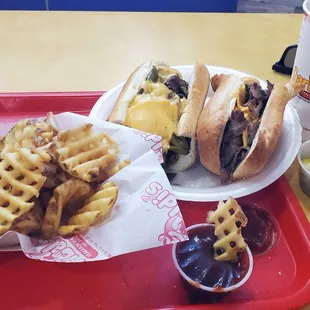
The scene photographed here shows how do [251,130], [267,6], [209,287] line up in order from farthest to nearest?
[267,6]
[251,130]
[209,287]

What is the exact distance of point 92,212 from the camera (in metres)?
1.10

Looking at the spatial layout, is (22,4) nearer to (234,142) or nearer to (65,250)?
(234,142)

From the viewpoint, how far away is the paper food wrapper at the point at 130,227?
1076 millimetres

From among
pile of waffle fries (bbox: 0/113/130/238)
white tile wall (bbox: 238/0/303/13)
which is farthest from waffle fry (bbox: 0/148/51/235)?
white tile wall (bbox: 238/0/303/13)

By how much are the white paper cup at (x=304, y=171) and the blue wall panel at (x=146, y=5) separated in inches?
61.3

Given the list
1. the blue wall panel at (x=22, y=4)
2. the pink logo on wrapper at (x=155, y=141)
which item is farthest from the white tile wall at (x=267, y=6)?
the pink logo on wrapper at (x=155, y=141)

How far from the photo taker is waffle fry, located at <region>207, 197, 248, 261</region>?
3.52 feet

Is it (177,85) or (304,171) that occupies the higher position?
(177,85)

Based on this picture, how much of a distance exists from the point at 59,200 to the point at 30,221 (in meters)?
0.07

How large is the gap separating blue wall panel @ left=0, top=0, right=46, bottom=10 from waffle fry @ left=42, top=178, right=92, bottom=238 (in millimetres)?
1852

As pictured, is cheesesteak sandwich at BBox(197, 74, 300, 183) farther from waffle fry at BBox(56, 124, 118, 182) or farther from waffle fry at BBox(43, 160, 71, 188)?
waffle fry at BBox(43, 160, 71, 188)

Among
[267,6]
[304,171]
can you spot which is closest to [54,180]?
[304,171]

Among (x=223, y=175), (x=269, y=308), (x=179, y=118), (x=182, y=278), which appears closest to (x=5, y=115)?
(x=179, y=118)

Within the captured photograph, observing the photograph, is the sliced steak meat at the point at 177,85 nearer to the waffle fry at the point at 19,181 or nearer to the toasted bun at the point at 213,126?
the toasted bun at the point at 213,126
